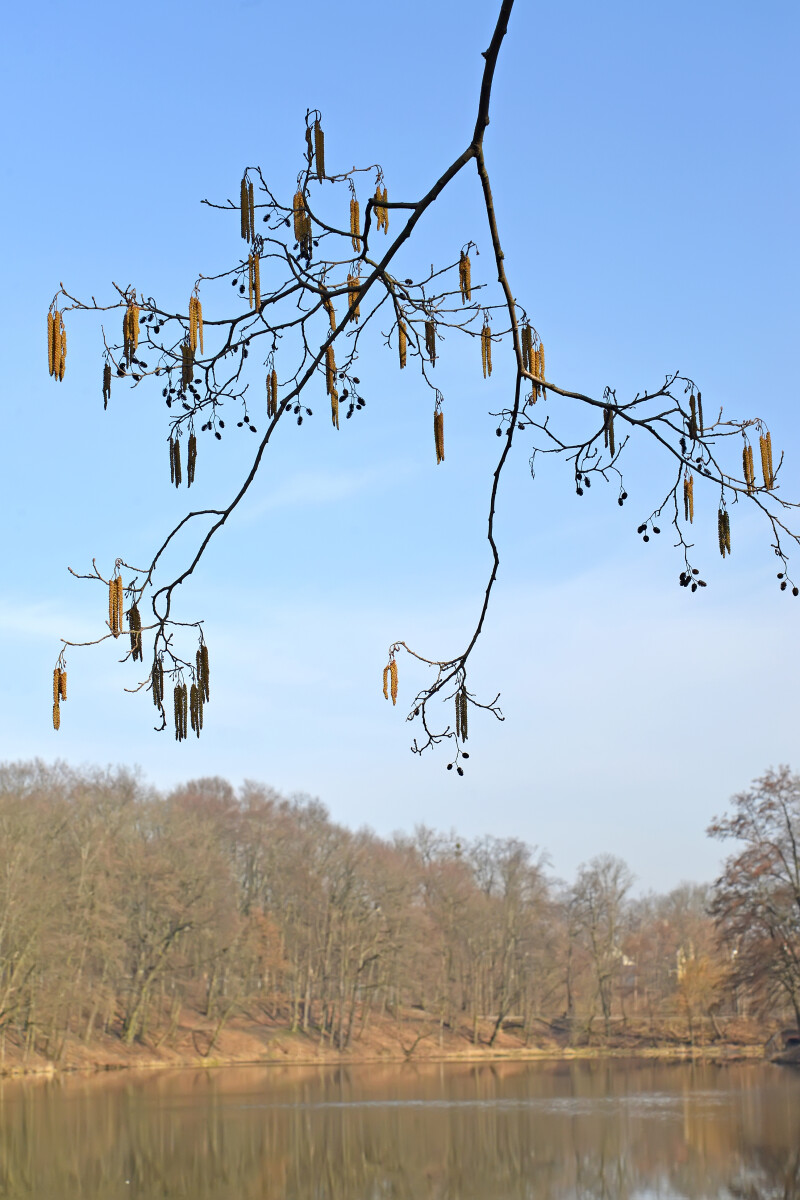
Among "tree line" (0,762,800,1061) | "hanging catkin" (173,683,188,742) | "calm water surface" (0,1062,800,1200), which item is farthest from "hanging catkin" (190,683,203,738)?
"tree line" (0,762,800,1061)

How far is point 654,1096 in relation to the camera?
111ft

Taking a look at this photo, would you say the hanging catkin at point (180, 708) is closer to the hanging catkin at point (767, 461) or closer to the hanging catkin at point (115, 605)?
the hanging catkin at point (115, 605)

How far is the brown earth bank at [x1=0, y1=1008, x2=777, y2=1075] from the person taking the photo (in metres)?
44.8

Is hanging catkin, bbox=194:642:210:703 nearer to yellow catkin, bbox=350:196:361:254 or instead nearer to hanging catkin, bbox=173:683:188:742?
hanging catkin, bbox=173:683:188:742

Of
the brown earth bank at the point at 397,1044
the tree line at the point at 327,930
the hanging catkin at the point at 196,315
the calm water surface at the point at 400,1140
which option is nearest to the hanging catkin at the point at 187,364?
the hanging catkin at the point at 196,315

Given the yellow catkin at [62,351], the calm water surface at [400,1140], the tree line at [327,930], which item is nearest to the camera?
the yellow catkin at [62,351]

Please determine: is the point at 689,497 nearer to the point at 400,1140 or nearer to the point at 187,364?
the point at 187,364

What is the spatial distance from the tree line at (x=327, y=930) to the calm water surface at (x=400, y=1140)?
4561mm

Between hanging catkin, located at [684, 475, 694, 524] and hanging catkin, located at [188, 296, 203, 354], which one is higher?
hanging catkin, located at [188, 296, 203, 354]

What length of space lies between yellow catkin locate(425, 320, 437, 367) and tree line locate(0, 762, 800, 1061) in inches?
1452

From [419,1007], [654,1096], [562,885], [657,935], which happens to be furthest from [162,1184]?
[657,935]

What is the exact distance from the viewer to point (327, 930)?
53.3 metres

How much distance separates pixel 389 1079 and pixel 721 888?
12585mm

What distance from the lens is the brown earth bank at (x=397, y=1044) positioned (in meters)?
44.8
